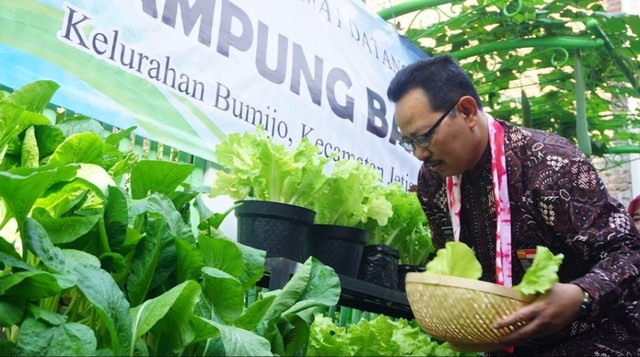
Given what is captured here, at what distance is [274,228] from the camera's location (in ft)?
6.43

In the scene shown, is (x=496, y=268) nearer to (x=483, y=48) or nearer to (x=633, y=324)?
(x=633, y=324)

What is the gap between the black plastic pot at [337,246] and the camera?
2.14m

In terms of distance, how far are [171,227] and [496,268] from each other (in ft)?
2.93

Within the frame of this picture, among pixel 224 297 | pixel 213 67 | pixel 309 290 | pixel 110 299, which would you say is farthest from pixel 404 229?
pixel 110 299

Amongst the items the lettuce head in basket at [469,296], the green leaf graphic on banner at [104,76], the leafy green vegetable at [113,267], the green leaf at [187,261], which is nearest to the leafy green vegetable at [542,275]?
the lettuce head in basket at [469,296]

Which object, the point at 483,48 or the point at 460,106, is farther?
the point at 483,48

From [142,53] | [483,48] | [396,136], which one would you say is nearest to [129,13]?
[142,53]

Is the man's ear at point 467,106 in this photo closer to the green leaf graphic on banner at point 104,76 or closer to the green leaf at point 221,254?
the green leaf at point 221,254

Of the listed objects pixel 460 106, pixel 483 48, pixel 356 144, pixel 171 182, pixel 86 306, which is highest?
pixel 483 48

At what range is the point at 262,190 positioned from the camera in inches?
82.4

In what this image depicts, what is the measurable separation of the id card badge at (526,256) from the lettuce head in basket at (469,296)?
0.27 metres

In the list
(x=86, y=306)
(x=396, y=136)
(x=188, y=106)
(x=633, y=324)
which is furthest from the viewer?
(x=396, y=136)

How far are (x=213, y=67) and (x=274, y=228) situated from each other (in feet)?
2.33

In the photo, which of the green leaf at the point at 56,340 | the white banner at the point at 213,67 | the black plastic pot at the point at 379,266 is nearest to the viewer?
the green leaf at the point at 56,340
